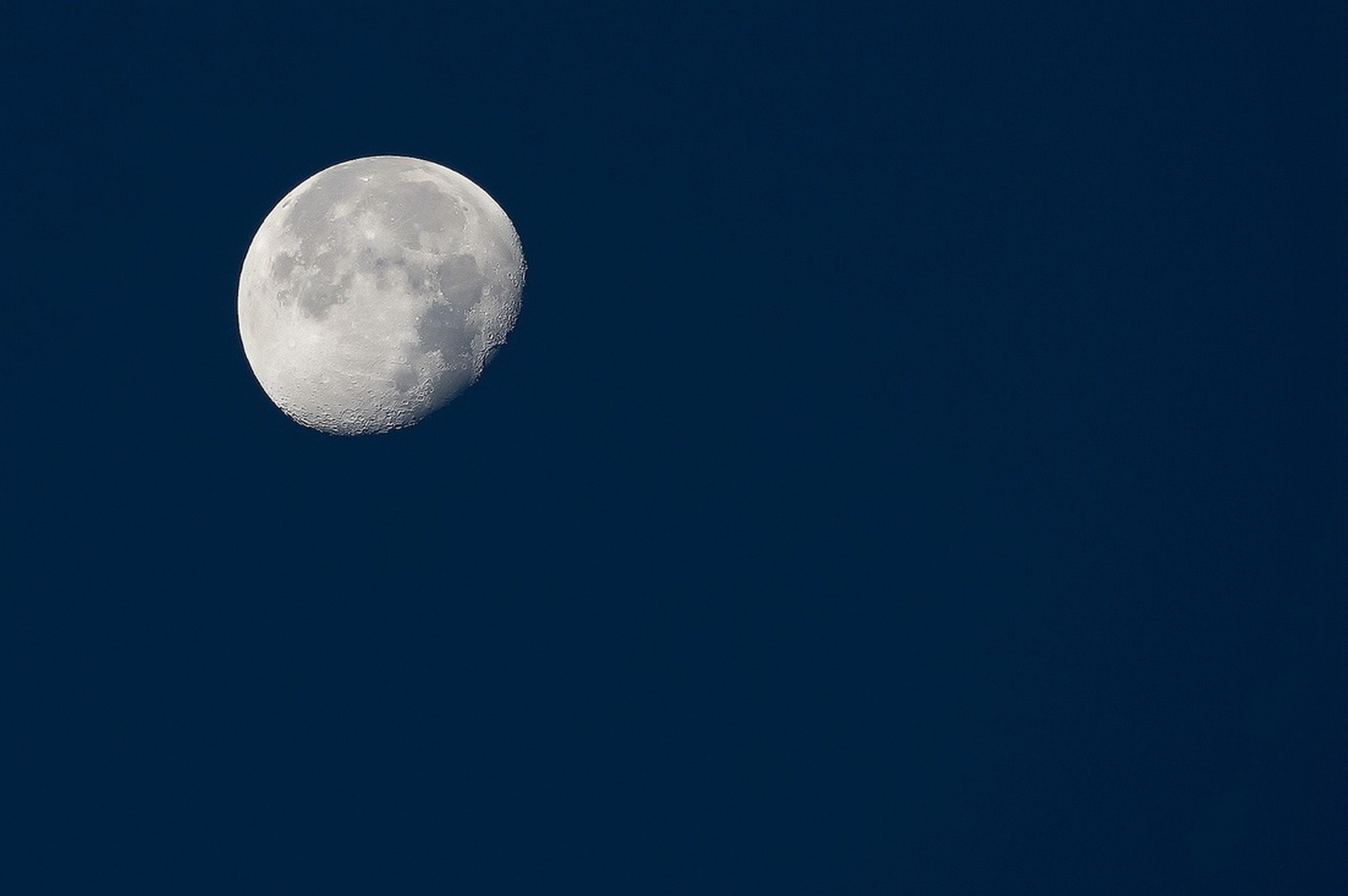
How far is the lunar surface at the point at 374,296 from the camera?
691 inches

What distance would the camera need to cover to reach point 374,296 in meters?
Result: 17.4

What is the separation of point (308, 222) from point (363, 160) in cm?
165

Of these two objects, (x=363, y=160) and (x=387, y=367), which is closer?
(x=387, y=367)

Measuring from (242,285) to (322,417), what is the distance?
2.74 metres

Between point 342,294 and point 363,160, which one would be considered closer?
point 342,294

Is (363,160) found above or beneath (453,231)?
above

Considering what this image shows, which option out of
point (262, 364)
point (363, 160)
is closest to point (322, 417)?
point (262, 364)

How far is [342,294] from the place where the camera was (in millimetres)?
17484

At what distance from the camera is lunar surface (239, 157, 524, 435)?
17.5m

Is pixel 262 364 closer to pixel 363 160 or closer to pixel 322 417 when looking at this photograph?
pixel 322 417

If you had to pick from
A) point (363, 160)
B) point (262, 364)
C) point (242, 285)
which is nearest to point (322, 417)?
point (262, 364)

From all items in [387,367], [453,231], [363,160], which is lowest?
[387,367]

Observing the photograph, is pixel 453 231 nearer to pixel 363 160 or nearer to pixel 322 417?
pixel 363 160

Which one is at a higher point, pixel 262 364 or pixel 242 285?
pixel 242 285
